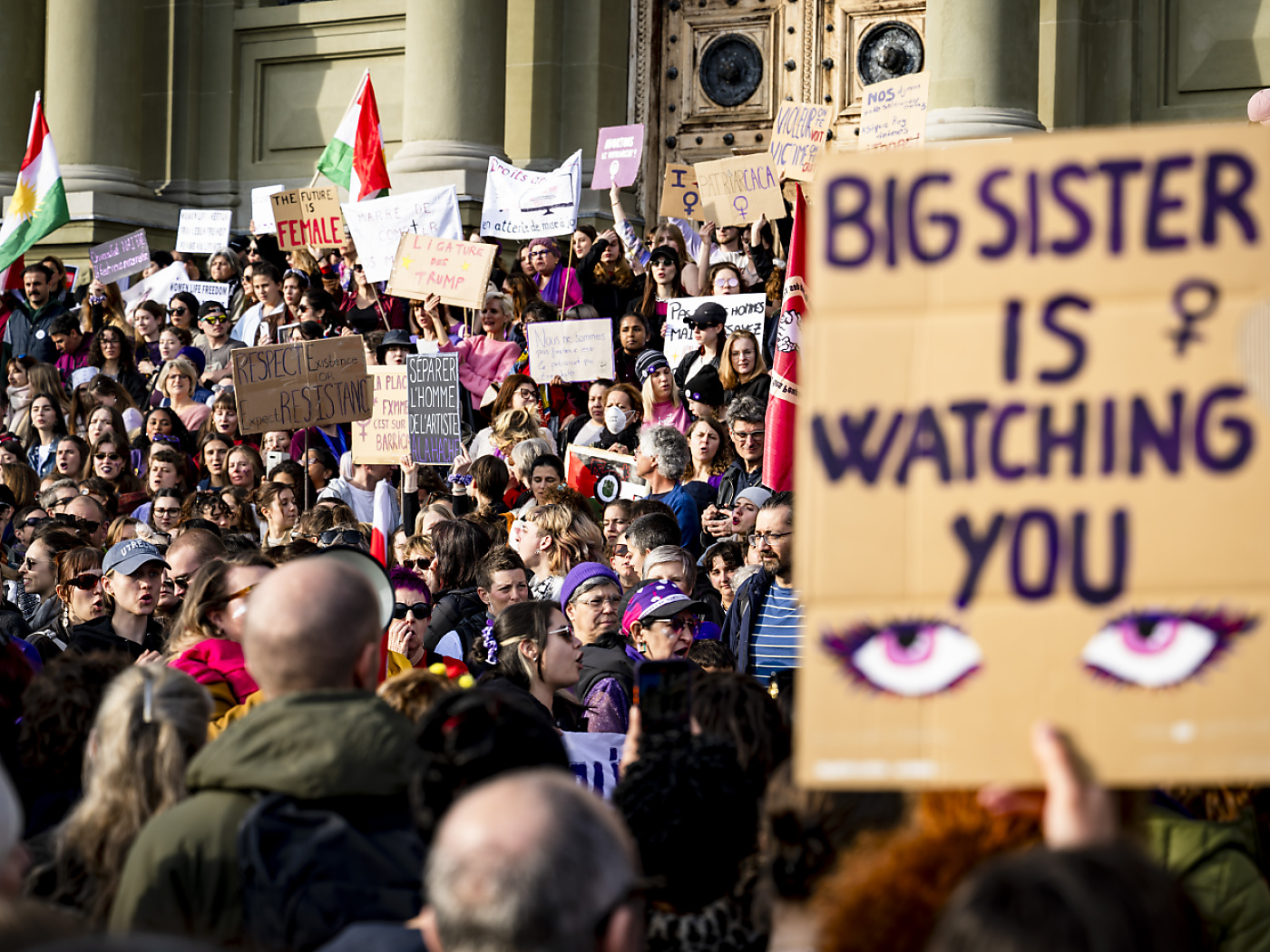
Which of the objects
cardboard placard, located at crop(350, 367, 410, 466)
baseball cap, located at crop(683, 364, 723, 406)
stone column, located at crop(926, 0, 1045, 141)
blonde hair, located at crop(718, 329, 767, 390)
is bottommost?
cardboard placard, located at crop(350, 367, 410, 466)

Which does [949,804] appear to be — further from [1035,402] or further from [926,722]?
[1035,402]

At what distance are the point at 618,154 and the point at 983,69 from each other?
324cm

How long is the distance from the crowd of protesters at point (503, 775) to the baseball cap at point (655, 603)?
0.07ft

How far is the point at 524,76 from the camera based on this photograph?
18.0 meters

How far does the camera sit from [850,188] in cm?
262

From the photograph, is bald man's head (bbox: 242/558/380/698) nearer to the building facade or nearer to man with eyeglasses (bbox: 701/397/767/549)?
man with eyeglasses (bbox: 701/397/767/549)

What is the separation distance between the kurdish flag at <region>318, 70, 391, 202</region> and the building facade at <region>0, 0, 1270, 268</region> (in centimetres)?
210

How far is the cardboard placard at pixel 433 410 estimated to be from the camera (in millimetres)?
10242

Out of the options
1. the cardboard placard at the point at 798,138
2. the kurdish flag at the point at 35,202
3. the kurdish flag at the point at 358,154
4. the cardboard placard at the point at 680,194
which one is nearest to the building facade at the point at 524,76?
the cardboard placard at the point at 798,138

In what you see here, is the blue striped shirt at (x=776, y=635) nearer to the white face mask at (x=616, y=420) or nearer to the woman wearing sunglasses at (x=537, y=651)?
the woman wearing sunglasses at (x=537, y=651)

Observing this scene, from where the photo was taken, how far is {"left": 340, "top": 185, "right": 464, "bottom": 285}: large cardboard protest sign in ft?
43.9

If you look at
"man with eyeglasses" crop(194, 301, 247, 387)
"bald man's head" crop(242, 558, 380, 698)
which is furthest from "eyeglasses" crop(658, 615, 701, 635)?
"man with eyeglasses" crop(194, 301, 247, 387)

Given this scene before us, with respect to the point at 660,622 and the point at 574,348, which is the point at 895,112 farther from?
the point at 660,622

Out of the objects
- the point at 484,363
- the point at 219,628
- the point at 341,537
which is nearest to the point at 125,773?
the point at 219,628
